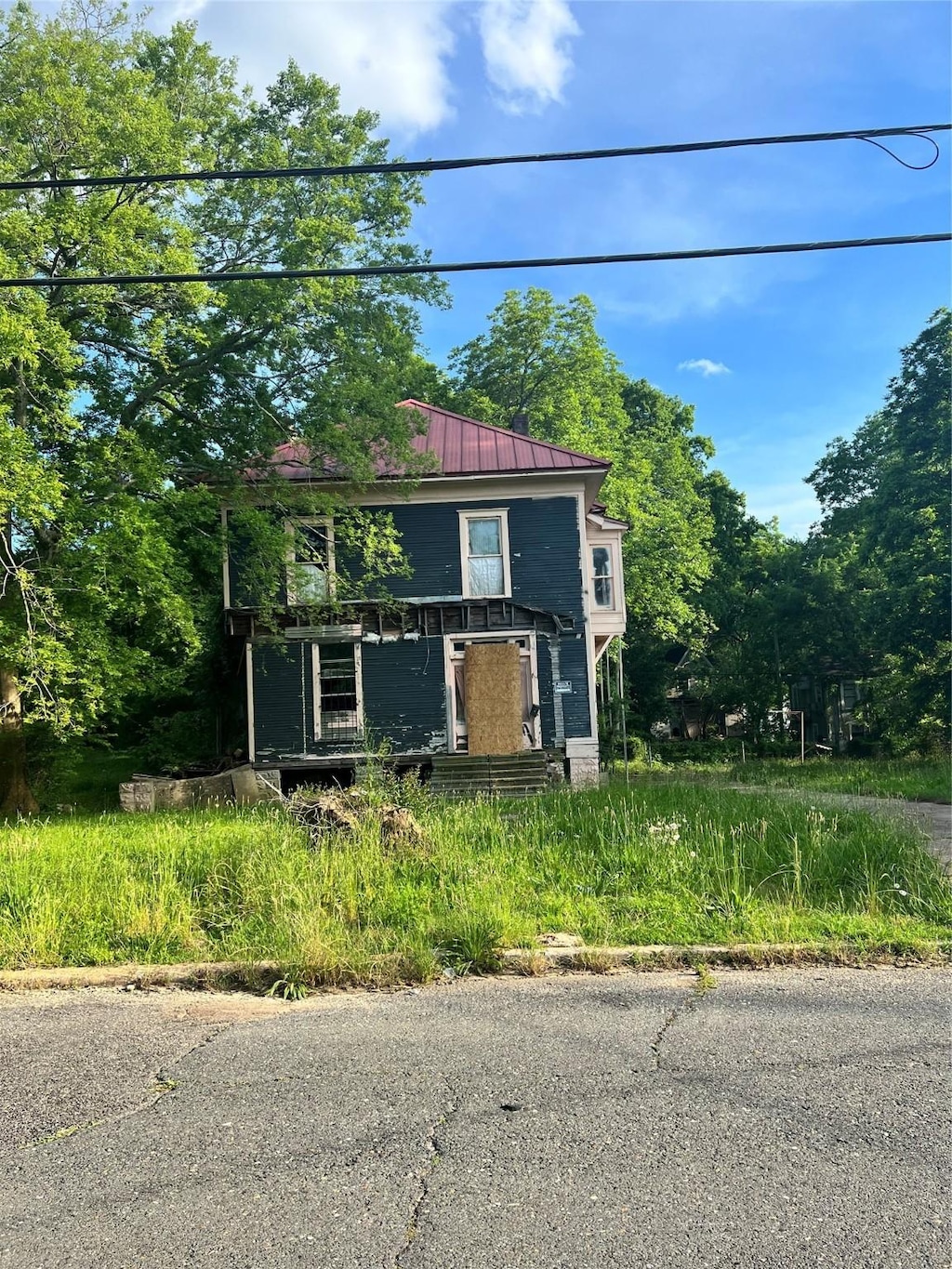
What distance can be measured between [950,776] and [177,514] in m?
17.0

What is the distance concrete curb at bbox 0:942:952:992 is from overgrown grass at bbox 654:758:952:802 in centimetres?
1051

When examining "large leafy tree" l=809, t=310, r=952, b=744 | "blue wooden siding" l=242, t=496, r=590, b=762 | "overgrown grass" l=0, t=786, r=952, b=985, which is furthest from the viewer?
"large leafy tree" l=809, t=310, r=952, b=744

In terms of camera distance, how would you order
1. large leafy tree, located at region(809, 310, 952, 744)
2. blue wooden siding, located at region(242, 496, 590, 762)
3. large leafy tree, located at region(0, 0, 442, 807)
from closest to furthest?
1. large leafy tree, located at region(0, 0, 442, 807)
2. blue wooden siding, located at region(242, 496, 590, 762)
3. large leafy tree, located at region(809, 310, 952, 744)

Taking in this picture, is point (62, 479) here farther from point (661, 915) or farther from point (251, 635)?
point (661, 915)

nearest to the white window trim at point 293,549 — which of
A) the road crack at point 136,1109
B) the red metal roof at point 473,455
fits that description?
the red metal roof at point 473,455

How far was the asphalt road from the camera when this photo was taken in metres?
2.70

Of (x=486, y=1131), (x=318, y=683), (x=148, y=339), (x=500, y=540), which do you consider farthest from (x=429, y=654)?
(x=486, y=1131)

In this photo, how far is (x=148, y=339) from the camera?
49.3ft

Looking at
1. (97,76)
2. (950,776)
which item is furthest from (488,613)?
(97,76)

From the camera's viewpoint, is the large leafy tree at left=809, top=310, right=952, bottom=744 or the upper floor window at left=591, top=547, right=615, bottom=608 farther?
the large leafy tree at left=809, top=310, right=952, bottom=744

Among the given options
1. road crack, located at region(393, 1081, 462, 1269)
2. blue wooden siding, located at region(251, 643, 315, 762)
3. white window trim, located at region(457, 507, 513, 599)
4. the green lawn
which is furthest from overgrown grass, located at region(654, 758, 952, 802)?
road crack, located at region(393, 1081, 462, 1269)

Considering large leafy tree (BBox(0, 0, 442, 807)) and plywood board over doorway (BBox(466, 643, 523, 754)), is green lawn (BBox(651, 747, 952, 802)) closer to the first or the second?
plywood board over doorway (BBox(466, 643, 523, 754))

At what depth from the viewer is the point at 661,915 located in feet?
20.8

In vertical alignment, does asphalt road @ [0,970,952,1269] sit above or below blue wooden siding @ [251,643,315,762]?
below
